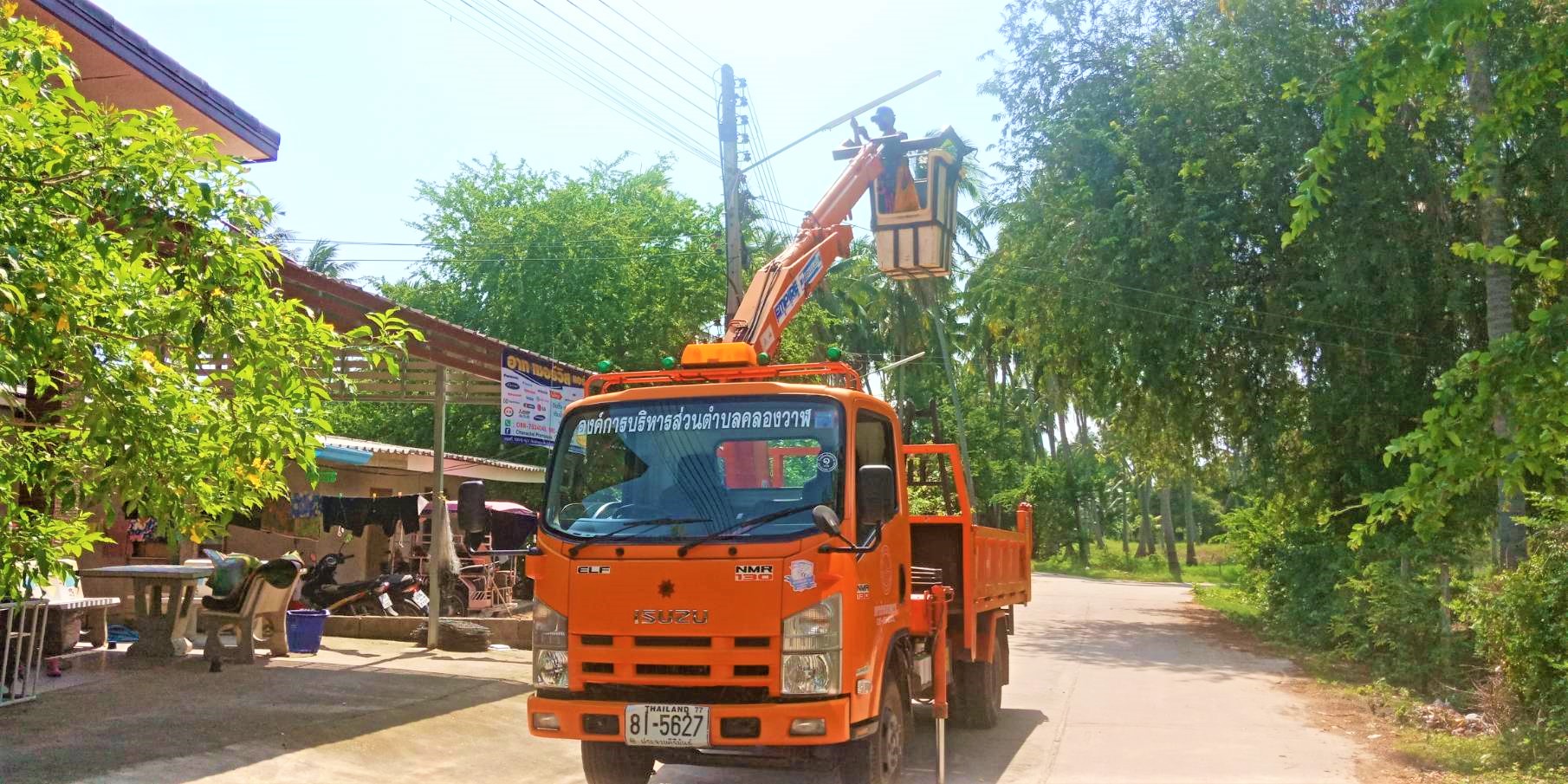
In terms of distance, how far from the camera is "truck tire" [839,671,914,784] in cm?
680

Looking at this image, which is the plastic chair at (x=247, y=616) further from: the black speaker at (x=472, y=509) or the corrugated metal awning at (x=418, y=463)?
the black speaker at (x=472, y=509)

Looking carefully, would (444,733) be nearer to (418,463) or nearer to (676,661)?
(676,661)

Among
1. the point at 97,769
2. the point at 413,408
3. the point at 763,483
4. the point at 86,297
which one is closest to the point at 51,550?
the point at 86,297

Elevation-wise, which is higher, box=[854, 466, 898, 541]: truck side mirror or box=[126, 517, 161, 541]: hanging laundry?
box=[854, 466, 898, 541]: truck side mirror

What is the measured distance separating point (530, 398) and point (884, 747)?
6.88 metres

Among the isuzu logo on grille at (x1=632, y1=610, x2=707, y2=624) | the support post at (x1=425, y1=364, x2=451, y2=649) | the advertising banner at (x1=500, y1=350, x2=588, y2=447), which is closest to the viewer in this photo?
the isuzu logo on grille at (x1=632, y1=610, x2=707, y2=624)

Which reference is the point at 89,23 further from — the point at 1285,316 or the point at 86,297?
the point at 1285,316

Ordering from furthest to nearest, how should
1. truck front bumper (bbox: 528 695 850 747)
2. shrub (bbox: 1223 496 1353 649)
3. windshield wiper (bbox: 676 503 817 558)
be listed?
shrub (bbox: 1223 496 1353 649) → windshield wiper (bbox: 676 503 817 558) → truck front bumper (bbox: 528 695 850 747)

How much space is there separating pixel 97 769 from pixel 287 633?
6.07 meters

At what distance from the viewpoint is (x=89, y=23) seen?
950cm

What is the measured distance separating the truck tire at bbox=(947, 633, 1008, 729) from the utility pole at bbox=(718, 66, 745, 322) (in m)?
6.34

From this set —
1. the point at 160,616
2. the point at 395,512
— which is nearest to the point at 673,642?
the point at 160,616

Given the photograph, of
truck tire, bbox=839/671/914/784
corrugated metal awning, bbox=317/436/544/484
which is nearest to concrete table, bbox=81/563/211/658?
corrugated metal awning, bbox=317/436/544/484

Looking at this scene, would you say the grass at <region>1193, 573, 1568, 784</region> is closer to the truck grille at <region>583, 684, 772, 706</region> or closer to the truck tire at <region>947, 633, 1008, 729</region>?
the truck tire at <region>947, 633, 1008, 729</region>
